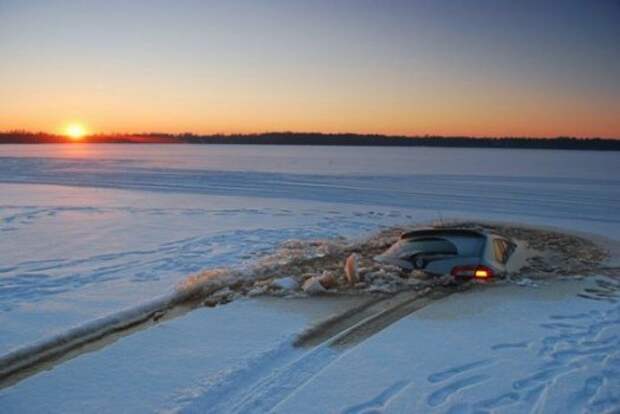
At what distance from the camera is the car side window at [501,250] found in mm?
9164

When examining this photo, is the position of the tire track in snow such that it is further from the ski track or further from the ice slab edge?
the ice slab edge

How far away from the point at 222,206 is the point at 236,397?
14754 mm

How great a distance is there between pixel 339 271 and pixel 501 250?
3021mm

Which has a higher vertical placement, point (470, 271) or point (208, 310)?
point (470, 271)

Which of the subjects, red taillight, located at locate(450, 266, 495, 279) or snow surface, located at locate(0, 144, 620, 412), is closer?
snow surface, located at locate(0, 144, 620, 412)

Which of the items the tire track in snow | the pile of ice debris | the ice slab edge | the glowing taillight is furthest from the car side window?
the ice slab edge

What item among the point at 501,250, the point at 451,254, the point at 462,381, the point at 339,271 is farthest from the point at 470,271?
the point at 462,381

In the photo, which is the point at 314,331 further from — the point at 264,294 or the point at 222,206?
the point at 222,206

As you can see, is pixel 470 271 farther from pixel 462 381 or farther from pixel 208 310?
pixel 208 310

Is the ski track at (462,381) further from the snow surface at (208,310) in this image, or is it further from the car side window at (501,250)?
the car side window at (501,250)

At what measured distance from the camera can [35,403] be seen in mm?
4617

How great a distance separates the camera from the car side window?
916 centimetres

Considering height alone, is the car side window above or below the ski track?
above

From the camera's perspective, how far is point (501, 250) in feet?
31.3
